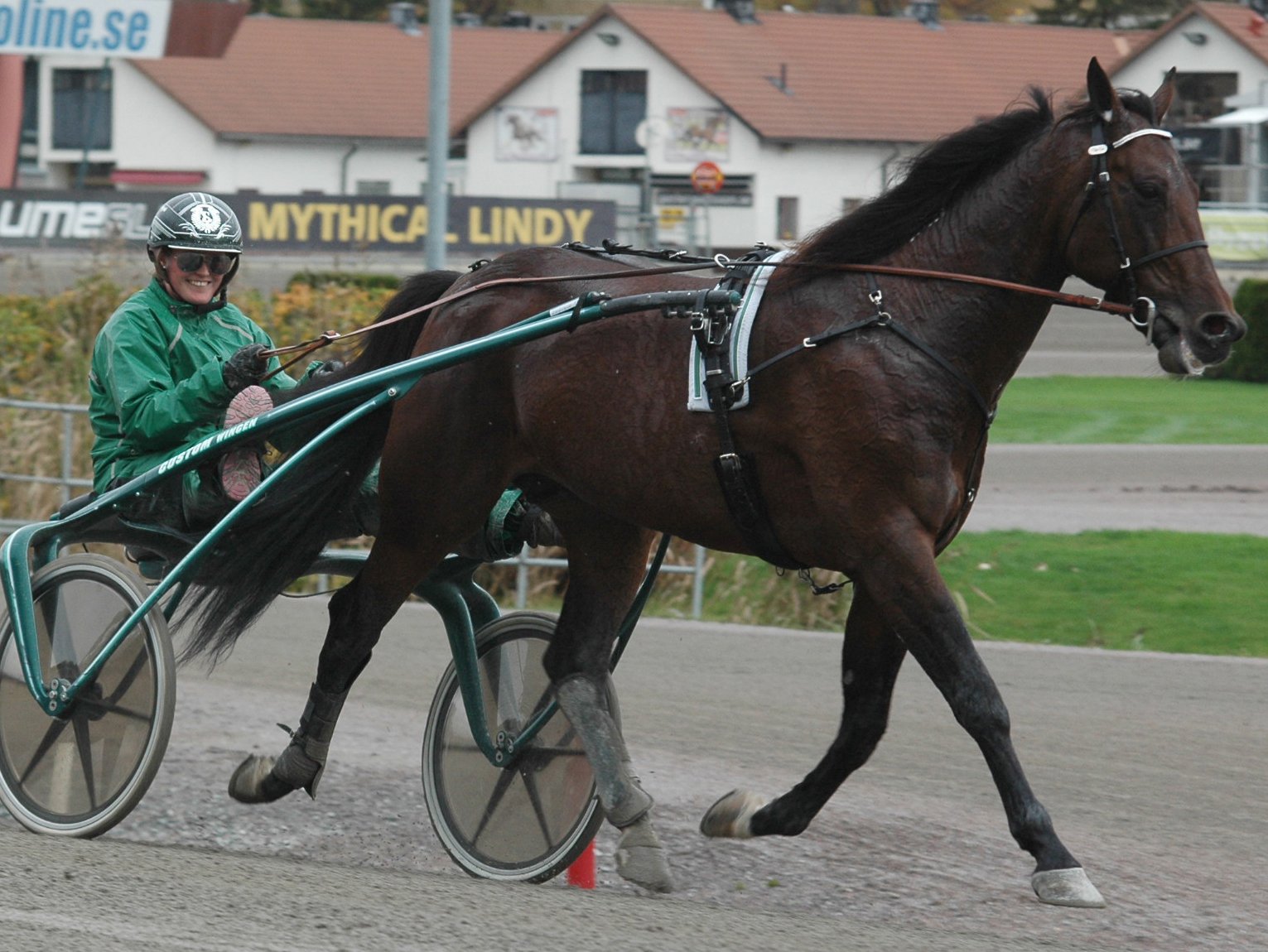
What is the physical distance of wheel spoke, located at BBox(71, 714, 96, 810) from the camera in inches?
191

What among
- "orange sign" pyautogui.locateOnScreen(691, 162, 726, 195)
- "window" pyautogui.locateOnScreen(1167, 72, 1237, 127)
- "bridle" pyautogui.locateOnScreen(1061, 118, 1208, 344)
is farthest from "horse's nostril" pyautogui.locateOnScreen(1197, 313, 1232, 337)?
"window" pyautogui.locateOnScreen(1167, 72, 1237, 127)

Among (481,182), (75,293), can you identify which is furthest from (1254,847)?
(481,182)

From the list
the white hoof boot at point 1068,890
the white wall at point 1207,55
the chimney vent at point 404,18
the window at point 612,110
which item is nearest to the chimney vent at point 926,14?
the white wall at point 1207,55

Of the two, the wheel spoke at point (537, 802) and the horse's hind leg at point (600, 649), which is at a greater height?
the horse's hind leg at point (600, 649)

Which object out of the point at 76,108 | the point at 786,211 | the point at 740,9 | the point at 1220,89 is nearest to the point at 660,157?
the point at 786,211

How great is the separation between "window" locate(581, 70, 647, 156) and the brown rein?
42.0m

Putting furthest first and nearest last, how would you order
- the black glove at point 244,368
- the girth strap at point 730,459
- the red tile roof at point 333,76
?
1. the red tile roof at point 333,76
2. the black glove at point 244,368
3. the girth strap at point 730,459

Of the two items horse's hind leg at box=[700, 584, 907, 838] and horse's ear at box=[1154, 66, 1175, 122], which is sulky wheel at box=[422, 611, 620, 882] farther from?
horse's ear at box=[1154, 66, 1175, 122]

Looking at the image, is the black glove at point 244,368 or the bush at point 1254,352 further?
the bush at point 1254,352

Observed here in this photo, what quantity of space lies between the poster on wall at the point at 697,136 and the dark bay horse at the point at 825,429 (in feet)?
133

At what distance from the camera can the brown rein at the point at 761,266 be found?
4145mm

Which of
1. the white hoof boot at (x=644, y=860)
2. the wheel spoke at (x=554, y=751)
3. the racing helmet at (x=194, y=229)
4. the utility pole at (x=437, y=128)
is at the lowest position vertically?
the white hoof boot at (x=644, y=860)

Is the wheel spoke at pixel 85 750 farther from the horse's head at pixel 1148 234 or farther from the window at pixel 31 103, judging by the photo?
the window at pixel 31 103

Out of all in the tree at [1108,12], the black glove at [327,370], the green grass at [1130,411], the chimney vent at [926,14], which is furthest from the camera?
the tree at [1108,12]
